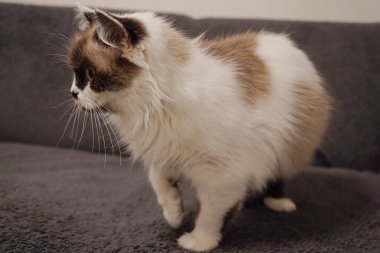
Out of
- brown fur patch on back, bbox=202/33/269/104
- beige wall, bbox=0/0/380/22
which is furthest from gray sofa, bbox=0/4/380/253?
brown fur patch on back, bbox=202/33/269/104

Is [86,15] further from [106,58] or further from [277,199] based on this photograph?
[277,199]

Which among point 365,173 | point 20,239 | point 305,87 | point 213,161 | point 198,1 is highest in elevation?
point 198,1

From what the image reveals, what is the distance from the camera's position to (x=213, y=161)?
0.93 metres

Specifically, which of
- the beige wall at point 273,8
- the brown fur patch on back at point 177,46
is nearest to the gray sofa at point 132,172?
the beige wall at point 273,8

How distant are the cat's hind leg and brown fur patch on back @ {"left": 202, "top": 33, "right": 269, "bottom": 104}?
32 centimetres

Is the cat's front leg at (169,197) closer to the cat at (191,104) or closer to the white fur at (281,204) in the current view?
the cat at (191,104)

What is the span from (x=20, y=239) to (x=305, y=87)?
0.82m

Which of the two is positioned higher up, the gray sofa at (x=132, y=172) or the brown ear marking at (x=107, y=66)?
the brown ear marking at (x=107, y=66)

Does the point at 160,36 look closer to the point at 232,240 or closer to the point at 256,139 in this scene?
the point at 256,139

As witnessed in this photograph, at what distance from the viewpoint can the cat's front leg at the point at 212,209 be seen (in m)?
0.94

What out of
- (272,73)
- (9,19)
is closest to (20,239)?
(272,73)

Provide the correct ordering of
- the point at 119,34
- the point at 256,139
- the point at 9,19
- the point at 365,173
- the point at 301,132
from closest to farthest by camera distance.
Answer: the point at 119,34 < the point at 256,139 < the point at 301,132 < the point at 365,173 < the point at 9,19

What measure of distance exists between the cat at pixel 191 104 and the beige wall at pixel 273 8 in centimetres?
66

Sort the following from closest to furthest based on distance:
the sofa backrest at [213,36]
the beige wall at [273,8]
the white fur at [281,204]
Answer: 1. the white fur at [281,204]
2. the sofa backrest at [213,36]
3. the beige wall at [273,8]
